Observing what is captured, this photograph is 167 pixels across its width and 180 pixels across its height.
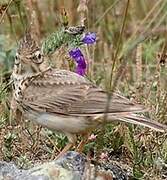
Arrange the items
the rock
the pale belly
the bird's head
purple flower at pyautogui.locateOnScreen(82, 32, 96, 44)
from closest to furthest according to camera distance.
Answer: the rock, the pale belly, the bird's head, purple flower at pyautogui.locateOnScreen(82, 32, 96, 44)

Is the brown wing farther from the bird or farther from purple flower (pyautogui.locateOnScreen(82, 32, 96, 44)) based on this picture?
purple flower (pyautogui.locateOnScreen(82, 32, 96, 44))

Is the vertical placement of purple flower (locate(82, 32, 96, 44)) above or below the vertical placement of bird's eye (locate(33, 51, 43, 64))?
below

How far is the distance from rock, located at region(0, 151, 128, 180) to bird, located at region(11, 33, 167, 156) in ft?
0.45

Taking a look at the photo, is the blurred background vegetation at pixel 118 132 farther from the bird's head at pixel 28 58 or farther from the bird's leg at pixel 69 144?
the bird's head at pixel 28 58

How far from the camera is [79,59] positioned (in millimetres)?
4594

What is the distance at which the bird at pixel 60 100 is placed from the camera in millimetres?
3896

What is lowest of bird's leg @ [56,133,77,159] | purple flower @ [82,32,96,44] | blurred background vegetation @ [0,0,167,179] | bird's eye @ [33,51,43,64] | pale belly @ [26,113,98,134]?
blurred background vegetation @ [0,0,167,179]

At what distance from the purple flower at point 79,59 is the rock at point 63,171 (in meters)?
0.77

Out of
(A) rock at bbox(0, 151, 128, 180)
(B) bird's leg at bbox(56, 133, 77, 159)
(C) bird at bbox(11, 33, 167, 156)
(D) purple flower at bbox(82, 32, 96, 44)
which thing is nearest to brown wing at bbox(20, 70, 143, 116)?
(C) bird at bbox(11, 33, 167, 156)

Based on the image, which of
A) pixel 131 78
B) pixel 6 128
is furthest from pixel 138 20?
pixel 6 128

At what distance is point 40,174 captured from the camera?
12.0 ft

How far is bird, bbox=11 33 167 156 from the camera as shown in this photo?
153 inches

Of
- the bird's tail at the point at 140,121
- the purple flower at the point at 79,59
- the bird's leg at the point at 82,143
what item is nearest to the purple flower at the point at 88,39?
the purple flower at the point at 79,59

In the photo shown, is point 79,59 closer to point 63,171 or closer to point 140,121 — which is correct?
point 140,121
